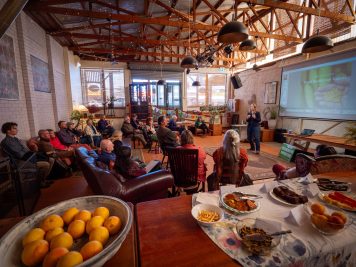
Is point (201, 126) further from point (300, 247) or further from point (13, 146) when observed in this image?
point (300, 247)

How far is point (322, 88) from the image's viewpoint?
5.20 m

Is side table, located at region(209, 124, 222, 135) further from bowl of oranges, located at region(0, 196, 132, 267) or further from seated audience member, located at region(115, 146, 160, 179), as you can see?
bowl of oranges, located at region(0, 196, 132, 267)

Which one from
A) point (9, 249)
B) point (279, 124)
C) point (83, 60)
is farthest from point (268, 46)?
point (9, 249)

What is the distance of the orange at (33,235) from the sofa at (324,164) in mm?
2331

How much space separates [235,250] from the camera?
29.7 inches

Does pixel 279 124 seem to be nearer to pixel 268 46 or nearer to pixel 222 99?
pixel 268 46

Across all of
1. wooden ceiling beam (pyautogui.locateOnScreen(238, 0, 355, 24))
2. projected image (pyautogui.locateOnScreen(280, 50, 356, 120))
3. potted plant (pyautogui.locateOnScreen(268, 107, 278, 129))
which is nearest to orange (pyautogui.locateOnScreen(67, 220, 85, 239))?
wooden ceiling beam (pyautogui.locateOnScreen(238, 0, 355, 24))

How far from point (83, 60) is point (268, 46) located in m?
→ 8.25

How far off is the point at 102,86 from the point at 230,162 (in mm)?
8503

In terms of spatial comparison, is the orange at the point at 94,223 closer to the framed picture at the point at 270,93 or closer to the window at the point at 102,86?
the framed picture at the point at 270,93

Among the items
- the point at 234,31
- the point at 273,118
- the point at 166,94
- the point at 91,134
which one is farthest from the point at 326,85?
the point at 91,134

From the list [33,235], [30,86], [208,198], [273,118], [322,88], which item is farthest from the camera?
[273,118]

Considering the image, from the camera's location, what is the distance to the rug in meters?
3.63

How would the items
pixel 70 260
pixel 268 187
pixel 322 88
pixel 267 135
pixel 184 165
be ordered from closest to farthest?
pixel 70 260 < pixel 268 187 < pixel 184 165 < pixel 322 88 < pixel 267 135
